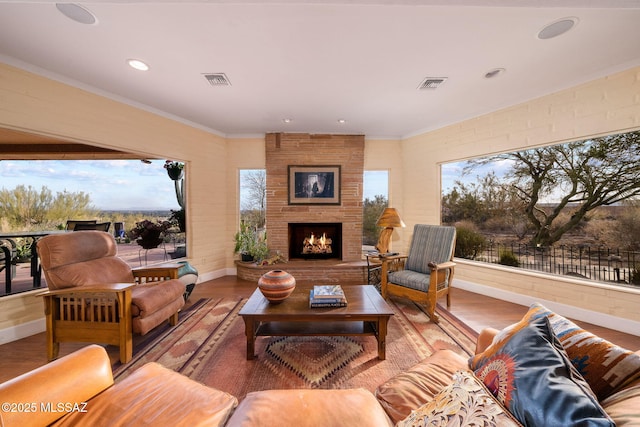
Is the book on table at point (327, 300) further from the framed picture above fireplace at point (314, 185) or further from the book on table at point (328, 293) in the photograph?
the framed picture above fireplace at point (314, 185)

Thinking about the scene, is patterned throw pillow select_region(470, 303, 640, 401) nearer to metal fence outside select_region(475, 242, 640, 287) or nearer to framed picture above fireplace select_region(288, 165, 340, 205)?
metal fence outside select_region(475, 242, 640, 287)

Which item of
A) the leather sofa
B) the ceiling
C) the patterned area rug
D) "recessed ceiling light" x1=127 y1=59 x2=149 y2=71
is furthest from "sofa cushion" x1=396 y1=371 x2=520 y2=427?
"recessed ceiling light" x1=127 y1=59 x2=149 y2=71

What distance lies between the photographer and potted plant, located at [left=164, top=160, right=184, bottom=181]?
418 cm

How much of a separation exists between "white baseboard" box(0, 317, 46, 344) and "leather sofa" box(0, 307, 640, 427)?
7.51 feet

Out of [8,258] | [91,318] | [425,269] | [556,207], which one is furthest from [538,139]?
[8,258]

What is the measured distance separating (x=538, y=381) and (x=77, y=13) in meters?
3.29

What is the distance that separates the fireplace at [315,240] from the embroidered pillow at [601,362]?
384 centimetres

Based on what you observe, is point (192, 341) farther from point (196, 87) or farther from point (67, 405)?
point (196, 87)

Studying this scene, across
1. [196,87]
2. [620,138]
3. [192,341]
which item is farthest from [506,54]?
[192,341]

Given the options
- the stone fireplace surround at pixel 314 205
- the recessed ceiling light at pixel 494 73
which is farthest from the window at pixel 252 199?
→ the recessed ceiling light at pixel 494 73

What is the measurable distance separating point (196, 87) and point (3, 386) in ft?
9.64

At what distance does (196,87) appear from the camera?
287 centimetres

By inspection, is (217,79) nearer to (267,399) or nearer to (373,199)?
(267,399)

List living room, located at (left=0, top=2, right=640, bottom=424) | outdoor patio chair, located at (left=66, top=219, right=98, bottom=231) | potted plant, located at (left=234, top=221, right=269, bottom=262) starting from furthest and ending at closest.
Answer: potted plant, located at (left=234, top=221, right=269, bottom=262)
outdoor patio chair, located at (left=66, top=219, right=98, bottom=231)
living room, located at (left=0, top=2, right=640, bottom=424)
